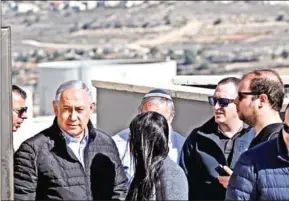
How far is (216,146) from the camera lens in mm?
4141

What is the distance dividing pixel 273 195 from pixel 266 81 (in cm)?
68

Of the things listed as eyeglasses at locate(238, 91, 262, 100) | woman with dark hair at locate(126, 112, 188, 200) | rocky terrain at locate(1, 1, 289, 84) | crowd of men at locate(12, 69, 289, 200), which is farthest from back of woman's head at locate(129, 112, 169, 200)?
rocky terrain at locate(1, 1, 289, 84)

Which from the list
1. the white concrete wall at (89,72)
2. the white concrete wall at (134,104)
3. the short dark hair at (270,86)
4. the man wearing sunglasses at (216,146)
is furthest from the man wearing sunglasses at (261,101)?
the white concrete wall at (89,72)

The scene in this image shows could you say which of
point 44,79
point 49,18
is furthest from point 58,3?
point 44,79

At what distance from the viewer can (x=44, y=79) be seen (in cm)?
1706

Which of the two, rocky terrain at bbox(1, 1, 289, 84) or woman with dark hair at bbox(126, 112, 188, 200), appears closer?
woman with dark hair at bbox(126, 112, 188, 200)

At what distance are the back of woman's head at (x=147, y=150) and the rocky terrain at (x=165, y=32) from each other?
2237 inches

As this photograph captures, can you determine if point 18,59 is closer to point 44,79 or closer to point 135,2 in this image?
point 135,2

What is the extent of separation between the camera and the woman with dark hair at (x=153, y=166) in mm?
3234

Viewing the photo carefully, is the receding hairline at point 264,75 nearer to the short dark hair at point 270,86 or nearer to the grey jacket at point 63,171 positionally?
the short dark hair at point 270,86

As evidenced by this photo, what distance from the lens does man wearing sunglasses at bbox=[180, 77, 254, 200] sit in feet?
13.2

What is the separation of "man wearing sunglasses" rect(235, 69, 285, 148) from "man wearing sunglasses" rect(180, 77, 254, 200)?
0.41m

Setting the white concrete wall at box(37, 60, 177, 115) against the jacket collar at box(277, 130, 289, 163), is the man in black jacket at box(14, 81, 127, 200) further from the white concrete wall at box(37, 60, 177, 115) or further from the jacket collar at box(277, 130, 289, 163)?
the white concrete wall at box(37, 60, 177, 115)

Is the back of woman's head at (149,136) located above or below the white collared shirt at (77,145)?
above
